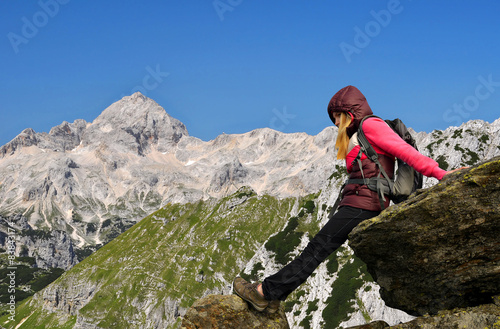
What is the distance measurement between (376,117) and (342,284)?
125 meters

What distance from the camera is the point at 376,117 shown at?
10.0m

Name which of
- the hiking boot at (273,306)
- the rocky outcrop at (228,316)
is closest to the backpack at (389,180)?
the hiking boot at (273,306)

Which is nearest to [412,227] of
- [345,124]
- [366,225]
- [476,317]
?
[366,225]

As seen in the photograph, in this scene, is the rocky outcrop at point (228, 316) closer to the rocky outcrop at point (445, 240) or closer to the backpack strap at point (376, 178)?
the rocky outcrop at point (445, 240)

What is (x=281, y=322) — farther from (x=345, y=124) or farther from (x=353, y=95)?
(x=353, y=95)

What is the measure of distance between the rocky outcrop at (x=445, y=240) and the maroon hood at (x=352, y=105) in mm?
2495

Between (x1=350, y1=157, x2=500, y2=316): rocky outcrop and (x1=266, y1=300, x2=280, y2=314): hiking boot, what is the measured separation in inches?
115

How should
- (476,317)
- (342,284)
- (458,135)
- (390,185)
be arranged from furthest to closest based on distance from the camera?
(458,135) < (342,284) < (390,185) < (476,317)

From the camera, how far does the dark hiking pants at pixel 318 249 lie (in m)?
10.1

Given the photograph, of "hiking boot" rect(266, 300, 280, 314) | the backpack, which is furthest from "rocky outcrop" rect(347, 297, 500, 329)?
"hiking boot" rect(266, 300, 280, 314)

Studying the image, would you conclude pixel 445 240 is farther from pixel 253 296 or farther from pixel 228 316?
pixel 228 316

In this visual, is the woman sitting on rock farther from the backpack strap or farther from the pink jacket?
the backpack strap

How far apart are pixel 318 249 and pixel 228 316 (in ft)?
11.8

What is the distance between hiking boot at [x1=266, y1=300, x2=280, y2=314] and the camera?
36.8 ft
